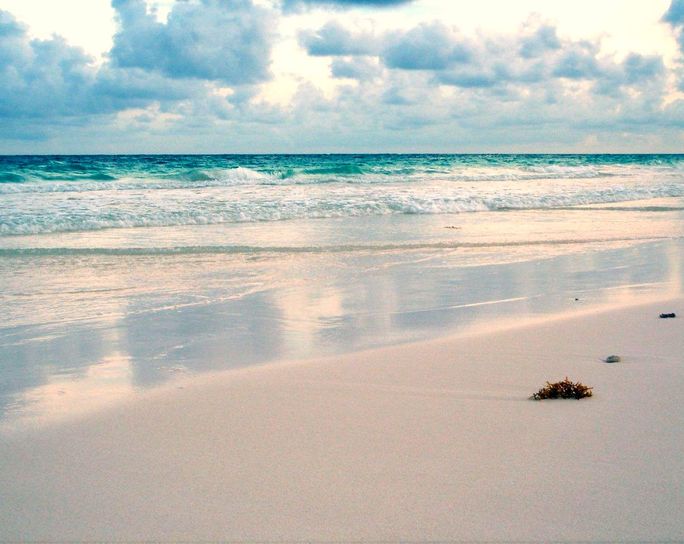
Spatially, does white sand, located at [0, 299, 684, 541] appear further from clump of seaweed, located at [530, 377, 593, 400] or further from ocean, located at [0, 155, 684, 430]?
ocean, located at [0, 155, 684, 430]

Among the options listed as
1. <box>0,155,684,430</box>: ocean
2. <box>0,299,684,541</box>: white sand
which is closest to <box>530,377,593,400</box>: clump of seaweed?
<box>0,299,684,541</box>: white sand

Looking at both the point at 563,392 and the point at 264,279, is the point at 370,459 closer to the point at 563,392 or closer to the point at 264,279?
the point at 563,392

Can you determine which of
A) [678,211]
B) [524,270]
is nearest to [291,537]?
[524,270]

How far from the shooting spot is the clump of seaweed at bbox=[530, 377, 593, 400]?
4277 millimetres

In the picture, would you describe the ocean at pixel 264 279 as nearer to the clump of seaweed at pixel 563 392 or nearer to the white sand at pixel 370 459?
Answer: the white sand at pixel 370 459

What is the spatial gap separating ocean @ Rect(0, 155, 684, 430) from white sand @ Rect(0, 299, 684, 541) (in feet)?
2.43

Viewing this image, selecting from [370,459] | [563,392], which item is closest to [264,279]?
[563,392]

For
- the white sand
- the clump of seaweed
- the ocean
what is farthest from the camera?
the ocean

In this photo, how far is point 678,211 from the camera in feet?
66.2

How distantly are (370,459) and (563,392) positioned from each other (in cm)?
146

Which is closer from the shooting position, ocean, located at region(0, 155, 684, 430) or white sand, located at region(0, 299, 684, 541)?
white sand, located at region(0, 299, 684, 541)

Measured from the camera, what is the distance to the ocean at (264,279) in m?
5.62

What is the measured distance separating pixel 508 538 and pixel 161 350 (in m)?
3.73

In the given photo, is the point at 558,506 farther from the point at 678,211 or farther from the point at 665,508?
the point at 678,211
